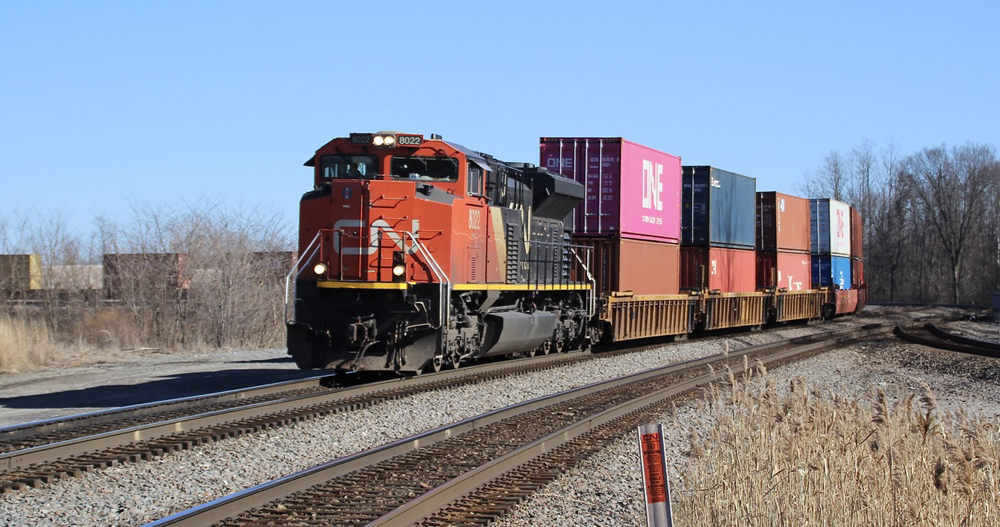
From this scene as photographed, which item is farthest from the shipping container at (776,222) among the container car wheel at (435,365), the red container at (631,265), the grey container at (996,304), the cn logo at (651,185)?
the container car wheel at (435,365)

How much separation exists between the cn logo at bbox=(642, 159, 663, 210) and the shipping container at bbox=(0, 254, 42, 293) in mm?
15016

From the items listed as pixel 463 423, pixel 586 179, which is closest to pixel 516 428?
pixel 463 423

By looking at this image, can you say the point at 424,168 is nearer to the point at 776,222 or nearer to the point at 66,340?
the point at 66,340

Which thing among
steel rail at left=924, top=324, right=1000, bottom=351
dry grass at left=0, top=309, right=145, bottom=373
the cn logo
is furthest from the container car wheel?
steel rail at left=924, top=324, right=1000, bottom=351

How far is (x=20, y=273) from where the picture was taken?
21719mm

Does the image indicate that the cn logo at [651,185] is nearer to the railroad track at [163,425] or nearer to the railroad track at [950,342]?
the railroad track at [950,342]

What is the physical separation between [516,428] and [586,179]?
1044 cm

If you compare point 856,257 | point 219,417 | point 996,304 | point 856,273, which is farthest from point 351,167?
point 996,304

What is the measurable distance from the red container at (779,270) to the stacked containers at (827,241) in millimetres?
2704

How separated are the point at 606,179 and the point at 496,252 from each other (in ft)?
18.7

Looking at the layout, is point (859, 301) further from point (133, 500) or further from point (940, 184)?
point (940, 184)

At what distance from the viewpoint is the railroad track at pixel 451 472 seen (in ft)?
18.1

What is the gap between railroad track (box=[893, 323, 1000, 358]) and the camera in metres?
19.8

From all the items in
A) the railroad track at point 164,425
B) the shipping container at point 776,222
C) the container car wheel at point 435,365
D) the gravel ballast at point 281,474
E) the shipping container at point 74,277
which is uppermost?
the shipping container at point 776,222
